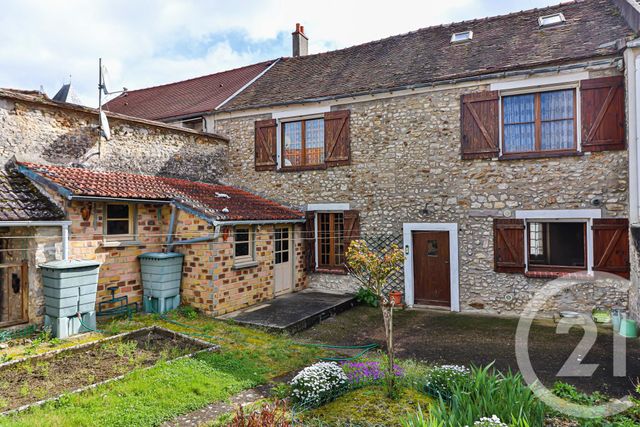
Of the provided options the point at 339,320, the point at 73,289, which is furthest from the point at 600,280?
the point at 73,289

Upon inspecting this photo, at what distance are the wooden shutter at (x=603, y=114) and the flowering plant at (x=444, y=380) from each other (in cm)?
675

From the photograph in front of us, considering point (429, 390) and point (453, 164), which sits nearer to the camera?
point (429, 390)

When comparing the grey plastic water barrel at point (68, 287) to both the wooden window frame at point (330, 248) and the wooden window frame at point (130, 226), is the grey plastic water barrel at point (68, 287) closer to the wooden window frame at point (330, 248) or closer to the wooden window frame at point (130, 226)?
the wooden window frame at point (130, 226)

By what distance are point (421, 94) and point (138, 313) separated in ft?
29.2

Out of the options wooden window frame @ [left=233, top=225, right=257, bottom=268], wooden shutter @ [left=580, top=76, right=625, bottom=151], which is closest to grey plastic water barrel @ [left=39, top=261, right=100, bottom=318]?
wooden window frame @ [left=233, top=225, right=257, bottom=268]

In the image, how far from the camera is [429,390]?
519 cm

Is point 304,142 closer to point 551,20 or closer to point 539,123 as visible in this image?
point 539,123

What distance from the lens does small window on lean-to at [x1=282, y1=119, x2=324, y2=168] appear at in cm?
1223

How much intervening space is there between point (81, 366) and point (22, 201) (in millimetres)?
3620

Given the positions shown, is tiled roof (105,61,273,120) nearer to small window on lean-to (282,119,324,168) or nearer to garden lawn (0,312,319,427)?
small window on lean-to (282,119,324,168)

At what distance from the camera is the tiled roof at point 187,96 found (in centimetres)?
1457

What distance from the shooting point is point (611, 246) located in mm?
8883

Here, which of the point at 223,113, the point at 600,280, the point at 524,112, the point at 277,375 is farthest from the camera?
the point at 223,113

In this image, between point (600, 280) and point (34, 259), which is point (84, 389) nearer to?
point (34, 259)
